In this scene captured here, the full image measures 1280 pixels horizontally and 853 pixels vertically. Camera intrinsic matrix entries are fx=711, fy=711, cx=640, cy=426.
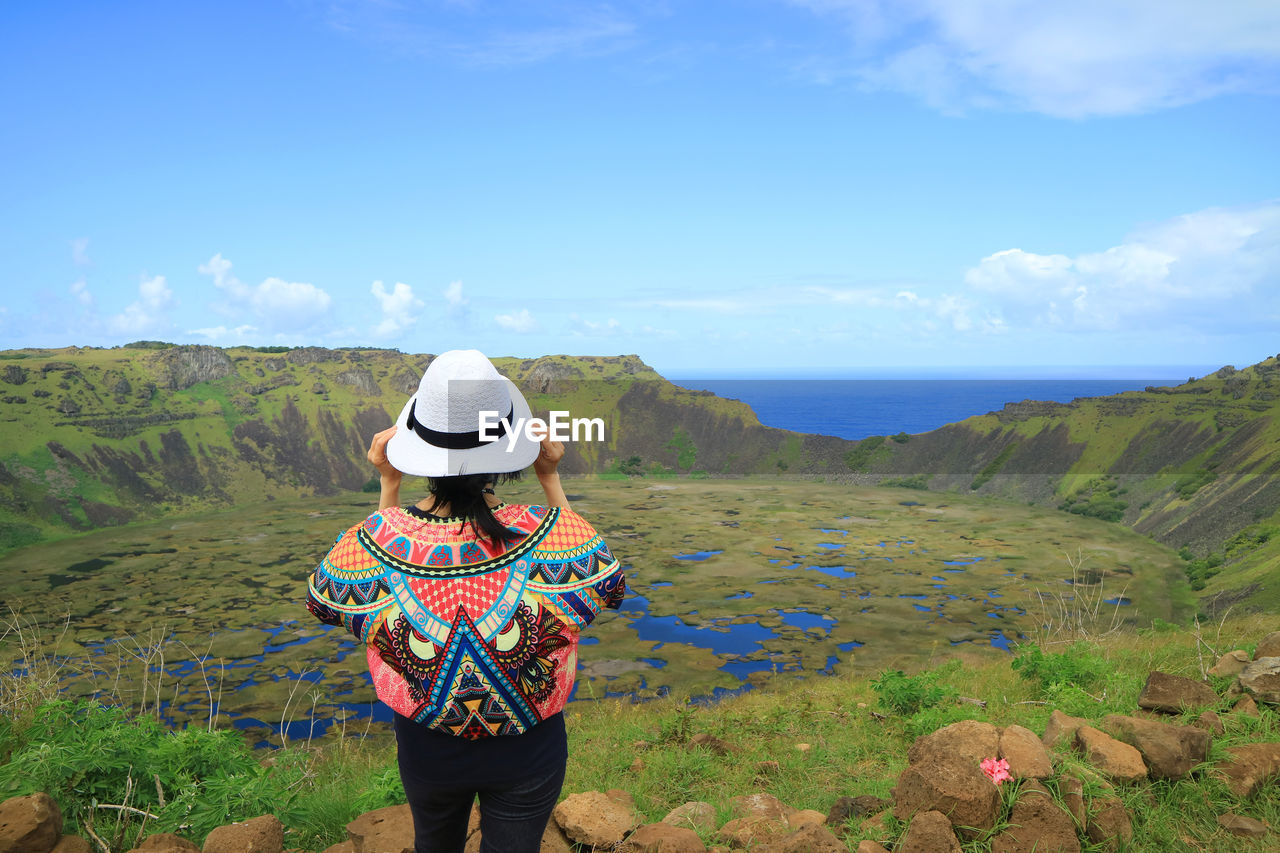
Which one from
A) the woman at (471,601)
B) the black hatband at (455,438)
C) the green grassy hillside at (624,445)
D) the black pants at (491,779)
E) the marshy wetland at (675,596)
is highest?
the black hatband at (455,438)

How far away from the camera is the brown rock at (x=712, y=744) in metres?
6.91

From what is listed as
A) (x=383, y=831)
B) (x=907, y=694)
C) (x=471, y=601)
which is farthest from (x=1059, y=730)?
(x=471, y=601)

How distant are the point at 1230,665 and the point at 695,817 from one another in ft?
15.1

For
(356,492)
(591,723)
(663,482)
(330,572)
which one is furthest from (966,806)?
(356,492)

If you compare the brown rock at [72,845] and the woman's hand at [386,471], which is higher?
the woman's hand at [386,471]

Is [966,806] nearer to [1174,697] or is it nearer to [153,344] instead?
[1174,697]

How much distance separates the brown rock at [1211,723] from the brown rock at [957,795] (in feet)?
6.74

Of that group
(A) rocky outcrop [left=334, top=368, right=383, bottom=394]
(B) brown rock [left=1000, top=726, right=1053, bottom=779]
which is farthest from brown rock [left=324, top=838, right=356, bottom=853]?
(A) rocky outcrop [left=334, top=368, right=383, bottom=394]

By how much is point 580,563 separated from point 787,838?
257 centimetres

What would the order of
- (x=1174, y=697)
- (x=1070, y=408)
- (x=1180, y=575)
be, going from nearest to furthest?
(x=1174, y=697) → (x=1180, y=575) → (x=1070, y=408)

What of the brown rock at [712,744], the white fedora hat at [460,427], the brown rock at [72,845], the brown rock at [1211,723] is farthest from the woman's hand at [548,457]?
the brown rock at [712,744]

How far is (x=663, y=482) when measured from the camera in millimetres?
66812

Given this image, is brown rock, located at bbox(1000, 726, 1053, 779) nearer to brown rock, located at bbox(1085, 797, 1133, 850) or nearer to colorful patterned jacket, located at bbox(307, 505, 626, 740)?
brown rock, located at bbox(1085, 797, 1133, 850)

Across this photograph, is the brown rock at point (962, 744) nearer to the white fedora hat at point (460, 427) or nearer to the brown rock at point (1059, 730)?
the brown rock at point (1059, 730)
